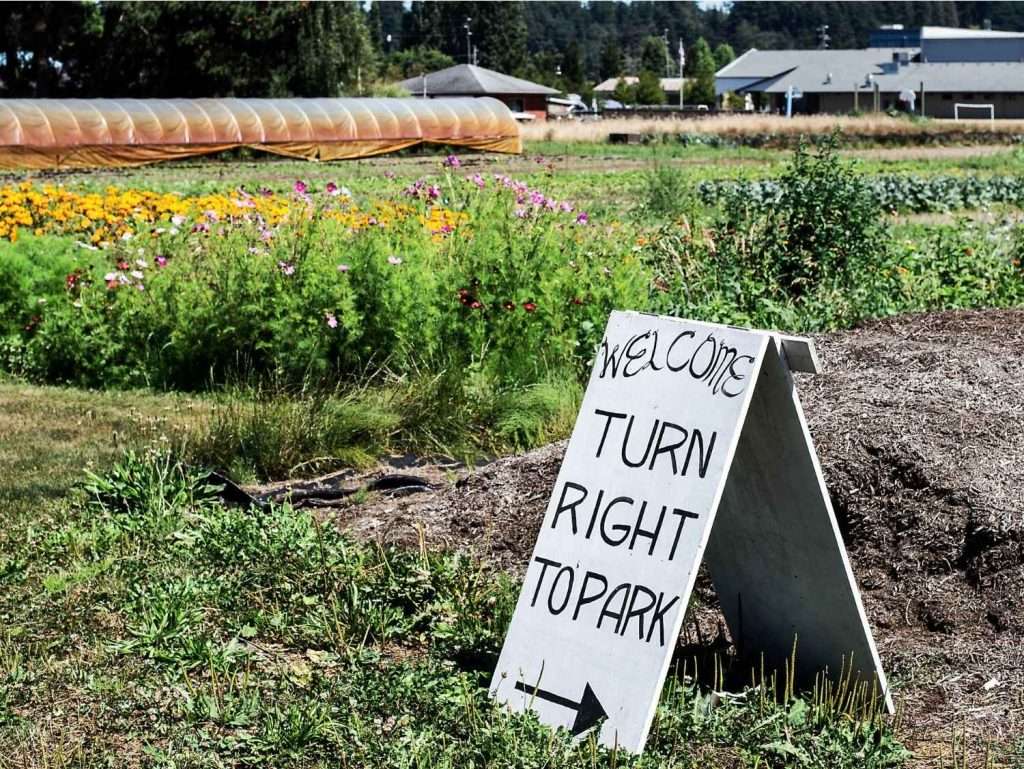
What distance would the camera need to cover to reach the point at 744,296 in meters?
8.62

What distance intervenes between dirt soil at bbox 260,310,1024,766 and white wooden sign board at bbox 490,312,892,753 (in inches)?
15.6

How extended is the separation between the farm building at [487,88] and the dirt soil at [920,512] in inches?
3161

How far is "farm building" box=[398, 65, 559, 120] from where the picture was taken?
85.8 metres

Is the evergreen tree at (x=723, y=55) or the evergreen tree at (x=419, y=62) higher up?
the evergreen tree at (x=723, y=55)

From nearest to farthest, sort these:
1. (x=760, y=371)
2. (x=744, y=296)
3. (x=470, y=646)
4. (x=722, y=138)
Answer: (x=760, y=371)
(x=470, y=646)
(x=744, y=296)
(x=722, y=138)

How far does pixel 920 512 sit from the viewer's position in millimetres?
4504

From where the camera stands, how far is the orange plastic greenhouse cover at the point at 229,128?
1220 inches

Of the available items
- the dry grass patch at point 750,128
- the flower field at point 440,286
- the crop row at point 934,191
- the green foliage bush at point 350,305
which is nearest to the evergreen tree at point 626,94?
the dry grass patch at point 750,128

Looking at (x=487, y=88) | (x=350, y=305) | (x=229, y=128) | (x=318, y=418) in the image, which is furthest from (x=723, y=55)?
(x=318, y=418)

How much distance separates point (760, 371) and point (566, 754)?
1.09m

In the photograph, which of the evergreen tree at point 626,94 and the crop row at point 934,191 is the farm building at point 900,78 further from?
the crop row at point 934,191

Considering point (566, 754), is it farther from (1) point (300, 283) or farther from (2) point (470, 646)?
(1) point (300, 283)

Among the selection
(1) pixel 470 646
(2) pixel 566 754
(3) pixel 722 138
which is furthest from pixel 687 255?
(3) pixel 722 138

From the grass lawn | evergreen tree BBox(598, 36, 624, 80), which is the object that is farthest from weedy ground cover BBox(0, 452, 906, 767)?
evergreen tree BBox(598, 36, 624, 80)
